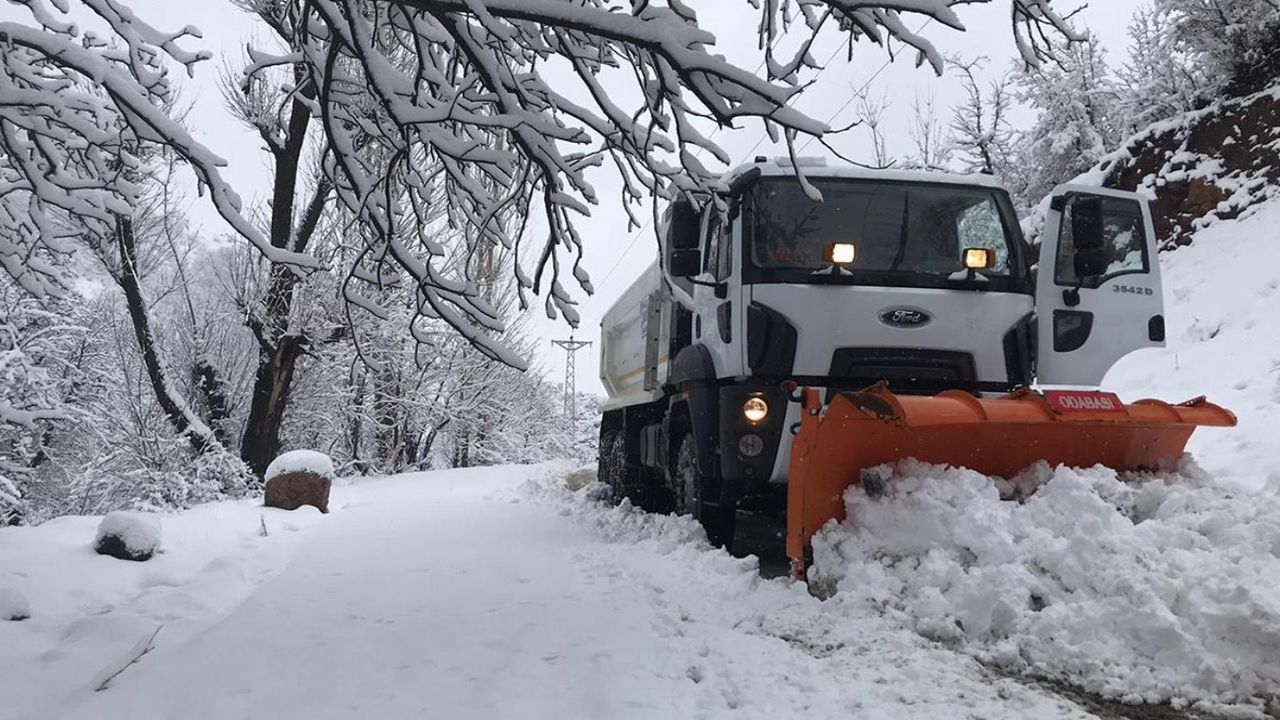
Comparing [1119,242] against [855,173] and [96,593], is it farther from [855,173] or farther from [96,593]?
[96,593]

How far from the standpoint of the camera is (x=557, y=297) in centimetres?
400

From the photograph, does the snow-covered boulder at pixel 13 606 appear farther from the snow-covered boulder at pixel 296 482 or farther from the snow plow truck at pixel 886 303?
the snow-covered boulder at pixel 296 482

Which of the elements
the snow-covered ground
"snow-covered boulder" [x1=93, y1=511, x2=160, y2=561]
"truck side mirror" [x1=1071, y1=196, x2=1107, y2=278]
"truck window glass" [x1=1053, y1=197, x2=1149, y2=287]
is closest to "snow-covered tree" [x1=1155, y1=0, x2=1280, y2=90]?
"truck window glass" [x1=1053, y1=197, x2=1149, y2=287]

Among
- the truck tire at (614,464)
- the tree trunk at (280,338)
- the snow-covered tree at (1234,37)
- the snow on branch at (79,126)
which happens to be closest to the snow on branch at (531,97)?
the snow on branch at (79,126)

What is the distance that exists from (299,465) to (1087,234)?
8.20m

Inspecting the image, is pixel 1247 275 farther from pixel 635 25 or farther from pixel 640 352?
pixel 635 25

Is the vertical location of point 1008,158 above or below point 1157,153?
above

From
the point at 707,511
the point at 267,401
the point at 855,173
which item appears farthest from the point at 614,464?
the point at 267,401

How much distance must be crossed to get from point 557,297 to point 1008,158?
2024 cm

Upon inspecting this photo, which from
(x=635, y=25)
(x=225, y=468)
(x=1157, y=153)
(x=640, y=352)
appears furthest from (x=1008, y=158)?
(x=635, y=25)

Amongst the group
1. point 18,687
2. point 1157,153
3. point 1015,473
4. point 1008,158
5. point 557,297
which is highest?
point 1008,158

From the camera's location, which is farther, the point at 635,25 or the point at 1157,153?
the point at 1157,153

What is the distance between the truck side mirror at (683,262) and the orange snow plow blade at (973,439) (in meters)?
1.54

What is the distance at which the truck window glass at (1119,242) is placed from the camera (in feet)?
17.0
